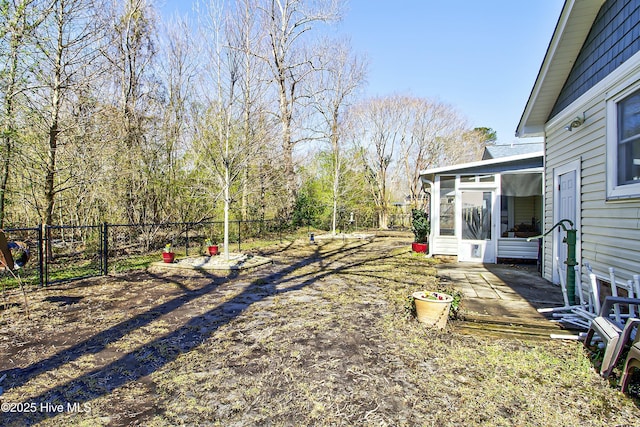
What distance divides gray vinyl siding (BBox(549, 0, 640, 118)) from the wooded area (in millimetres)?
6517

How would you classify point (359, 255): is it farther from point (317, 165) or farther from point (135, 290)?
point (317, 165)

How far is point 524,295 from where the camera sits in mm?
5043

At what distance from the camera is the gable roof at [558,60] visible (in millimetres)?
4305

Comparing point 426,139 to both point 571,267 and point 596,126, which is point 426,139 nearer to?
point 596,126

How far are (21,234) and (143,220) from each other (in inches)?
105

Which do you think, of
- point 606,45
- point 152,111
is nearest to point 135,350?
point 606,45

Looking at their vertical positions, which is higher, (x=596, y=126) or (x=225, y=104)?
(x=225, y=104)

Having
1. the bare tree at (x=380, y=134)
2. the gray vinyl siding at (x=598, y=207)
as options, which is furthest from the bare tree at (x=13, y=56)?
the bare tree at (x=380, y=134)

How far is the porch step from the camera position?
11.7 ft

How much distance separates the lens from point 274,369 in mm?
2869

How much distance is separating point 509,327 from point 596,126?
2.76m

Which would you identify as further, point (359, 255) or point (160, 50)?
point (160, 50)

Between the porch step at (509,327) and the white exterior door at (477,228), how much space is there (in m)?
4.70

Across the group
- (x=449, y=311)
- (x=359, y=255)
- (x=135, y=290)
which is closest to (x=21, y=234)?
(x=135, y=290)
